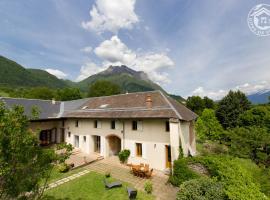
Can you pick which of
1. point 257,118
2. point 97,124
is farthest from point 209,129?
point 97,124

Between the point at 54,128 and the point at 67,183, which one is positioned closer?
the point at 67,183

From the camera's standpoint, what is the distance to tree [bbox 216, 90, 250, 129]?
3834 centimetres

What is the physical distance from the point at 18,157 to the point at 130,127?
14.1 m

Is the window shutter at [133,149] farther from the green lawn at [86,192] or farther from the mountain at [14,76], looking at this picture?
the mountain at [14,76]

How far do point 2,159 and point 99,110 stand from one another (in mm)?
18270

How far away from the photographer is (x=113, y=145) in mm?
22281

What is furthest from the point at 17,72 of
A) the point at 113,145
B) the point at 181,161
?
the point at 181,161

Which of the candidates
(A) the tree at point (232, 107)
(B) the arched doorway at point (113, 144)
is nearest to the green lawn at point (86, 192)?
(B) the arched doorway at point (113, 144)

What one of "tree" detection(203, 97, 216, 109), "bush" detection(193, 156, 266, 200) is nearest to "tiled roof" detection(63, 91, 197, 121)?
"bush" detection(193, 156, 266, 200)

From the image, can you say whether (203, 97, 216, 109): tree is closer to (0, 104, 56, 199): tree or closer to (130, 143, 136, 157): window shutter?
(130, 143, 136, 157): window shutter

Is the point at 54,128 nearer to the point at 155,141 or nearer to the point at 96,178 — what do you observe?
the point at 96,178

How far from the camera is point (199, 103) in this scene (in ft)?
167

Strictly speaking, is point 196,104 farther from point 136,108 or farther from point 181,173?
point 181,173

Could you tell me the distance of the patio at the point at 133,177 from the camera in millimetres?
12586
